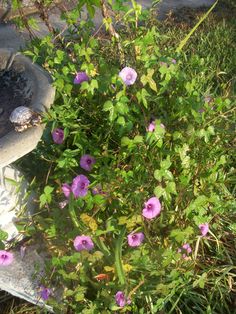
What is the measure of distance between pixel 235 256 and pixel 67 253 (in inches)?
32.1

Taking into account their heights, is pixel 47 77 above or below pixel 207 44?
above

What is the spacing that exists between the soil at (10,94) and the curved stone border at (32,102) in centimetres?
4

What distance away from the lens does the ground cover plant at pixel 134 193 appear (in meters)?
1.73

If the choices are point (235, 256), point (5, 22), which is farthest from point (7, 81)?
point (5, 22)

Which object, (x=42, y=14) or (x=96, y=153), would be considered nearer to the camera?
(x=96, y=153)

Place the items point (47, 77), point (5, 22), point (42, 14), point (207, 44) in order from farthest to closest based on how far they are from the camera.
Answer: point (5, 22) < point (207, 44) < point (42, 14) < point (47, 77)

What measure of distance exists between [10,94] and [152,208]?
0.81 meters

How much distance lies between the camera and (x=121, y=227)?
5.94ft

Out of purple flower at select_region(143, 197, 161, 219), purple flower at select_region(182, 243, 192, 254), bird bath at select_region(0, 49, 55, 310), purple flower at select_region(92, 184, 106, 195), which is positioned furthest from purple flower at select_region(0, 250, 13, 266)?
purple flower at select_region(182, 243, 192, 254)

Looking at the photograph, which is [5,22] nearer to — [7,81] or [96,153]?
[7,81]

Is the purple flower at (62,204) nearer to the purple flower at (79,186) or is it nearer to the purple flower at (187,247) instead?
the purple flower at (79,186)

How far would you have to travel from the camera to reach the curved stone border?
1521 millimetres

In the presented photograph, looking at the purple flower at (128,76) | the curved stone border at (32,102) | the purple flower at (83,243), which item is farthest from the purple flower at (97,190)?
the purple flower at (128,76)

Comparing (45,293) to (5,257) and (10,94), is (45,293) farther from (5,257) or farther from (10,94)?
(10,94)
